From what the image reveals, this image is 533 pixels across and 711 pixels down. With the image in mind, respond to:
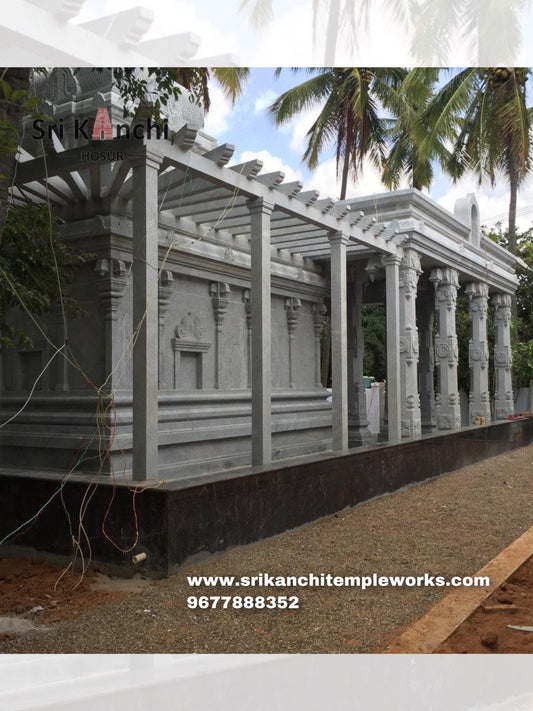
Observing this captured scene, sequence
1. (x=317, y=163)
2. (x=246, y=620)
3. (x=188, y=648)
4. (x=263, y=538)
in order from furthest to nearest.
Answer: (x=317, y=163)
(x=263, y=538)
(x=246, y=620)
(x=188, y=648)

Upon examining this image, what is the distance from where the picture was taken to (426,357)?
15016mm

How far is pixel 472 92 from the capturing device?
42.7 feet

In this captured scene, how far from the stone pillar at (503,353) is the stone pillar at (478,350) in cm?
172

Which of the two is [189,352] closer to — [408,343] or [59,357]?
[59,357]

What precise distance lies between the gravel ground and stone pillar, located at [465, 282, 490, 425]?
5.10m

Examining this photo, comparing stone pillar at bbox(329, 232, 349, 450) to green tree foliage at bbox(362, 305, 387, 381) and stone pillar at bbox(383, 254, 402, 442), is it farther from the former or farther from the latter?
green tree foliage at bbox(362, 305, 387, 381)

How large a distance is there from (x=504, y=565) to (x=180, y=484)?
2708 mm

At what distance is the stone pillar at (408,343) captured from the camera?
33.2 ft

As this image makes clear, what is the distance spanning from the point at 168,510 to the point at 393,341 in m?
5.37

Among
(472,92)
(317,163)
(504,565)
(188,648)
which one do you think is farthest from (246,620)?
(317,163)

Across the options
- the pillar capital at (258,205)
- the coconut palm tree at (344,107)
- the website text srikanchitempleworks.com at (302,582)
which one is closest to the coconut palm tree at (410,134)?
the coconut palm tree at (344,107)

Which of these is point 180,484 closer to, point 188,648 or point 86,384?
point 188,648

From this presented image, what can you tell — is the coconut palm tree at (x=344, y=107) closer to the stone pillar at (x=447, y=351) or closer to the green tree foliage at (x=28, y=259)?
the stone pillar at (x=447, y=351)

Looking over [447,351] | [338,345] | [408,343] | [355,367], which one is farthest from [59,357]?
[447,351]
